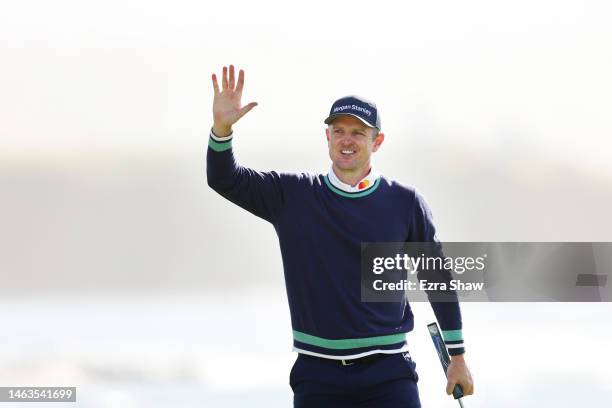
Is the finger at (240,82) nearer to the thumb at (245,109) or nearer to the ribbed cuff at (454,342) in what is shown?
the thumb at (245,109)

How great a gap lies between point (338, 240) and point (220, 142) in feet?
2.57

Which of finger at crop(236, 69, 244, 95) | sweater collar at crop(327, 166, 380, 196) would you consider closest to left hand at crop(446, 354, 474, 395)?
sweater collar at crop(327, 166, 380, 196)

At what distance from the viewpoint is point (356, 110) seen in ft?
17.7

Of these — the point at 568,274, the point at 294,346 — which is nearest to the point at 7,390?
the point at 294,346

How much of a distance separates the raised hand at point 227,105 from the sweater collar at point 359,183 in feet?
1.96

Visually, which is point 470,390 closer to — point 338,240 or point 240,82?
point 338,240

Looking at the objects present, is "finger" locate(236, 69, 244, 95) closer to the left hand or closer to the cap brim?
the cap brim

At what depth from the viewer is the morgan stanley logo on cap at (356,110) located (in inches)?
213

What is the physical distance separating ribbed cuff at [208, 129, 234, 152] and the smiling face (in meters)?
0.61

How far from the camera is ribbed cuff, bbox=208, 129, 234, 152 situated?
517 cm

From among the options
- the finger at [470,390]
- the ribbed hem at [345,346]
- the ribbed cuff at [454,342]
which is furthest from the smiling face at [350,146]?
the finger at [470,390]

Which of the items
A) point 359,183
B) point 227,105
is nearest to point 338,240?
point 359,183

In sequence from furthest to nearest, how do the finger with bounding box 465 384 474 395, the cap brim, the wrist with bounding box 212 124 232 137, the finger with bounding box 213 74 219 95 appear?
the finger with bounding box 465 384 474 395
the cap brim
the finger with bounding box 213 74 219 95
the wrist with bounding box 212 124 232 137

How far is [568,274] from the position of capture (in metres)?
8.07
